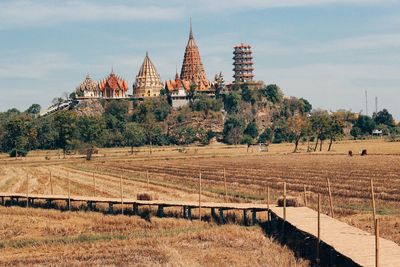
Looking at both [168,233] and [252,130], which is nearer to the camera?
[168,233]

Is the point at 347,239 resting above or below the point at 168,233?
above

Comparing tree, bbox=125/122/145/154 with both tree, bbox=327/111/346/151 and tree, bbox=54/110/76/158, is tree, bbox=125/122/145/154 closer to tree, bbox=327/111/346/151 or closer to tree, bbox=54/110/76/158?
tree, bbox=54/110/76/158

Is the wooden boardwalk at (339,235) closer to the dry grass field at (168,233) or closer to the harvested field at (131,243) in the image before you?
the dry grass field at (168,233)

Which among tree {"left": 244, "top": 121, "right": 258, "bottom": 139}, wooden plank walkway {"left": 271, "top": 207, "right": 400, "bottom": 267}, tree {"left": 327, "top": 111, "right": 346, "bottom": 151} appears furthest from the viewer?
tree {"left": 244, "top": 121, "right": 258, "bottom": 139}

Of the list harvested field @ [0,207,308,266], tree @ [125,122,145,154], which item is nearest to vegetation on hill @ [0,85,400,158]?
tree @ [125,122,145,154]

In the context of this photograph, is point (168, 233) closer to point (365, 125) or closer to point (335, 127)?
point (335, 127)

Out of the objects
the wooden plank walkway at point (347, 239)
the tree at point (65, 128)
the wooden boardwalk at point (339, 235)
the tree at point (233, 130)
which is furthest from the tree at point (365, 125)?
the wooden plank walkway at point (347, 239)

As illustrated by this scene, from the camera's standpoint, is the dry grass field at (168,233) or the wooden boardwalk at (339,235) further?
the dry grass field at (168,233)

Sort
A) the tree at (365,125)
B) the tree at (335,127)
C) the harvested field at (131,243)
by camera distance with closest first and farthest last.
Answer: the harvested field at (131,243)
the tree at (335,127)
the tree at (365,125)

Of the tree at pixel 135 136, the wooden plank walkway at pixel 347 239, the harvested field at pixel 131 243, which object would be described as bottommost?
the harvested field at pixel 131 243

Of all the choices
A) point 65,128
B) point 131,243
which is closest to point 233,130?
point 65,128

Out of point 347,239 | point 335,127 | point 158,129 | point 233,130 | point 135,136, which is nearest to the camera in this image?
point 347,239

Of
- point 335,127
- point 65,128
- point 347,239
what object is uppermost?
point 65,128

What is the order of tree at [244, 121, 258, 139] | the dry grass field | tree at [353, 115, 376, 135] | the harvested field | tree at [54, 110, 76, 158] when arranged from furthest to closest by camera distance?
1. tree at [244, 121, 258, 139]
2. tree at [353, 115, 376, 135]
3. tree at [54, 110, 76, 158]
4. the dry grass field
5. the harvested field
